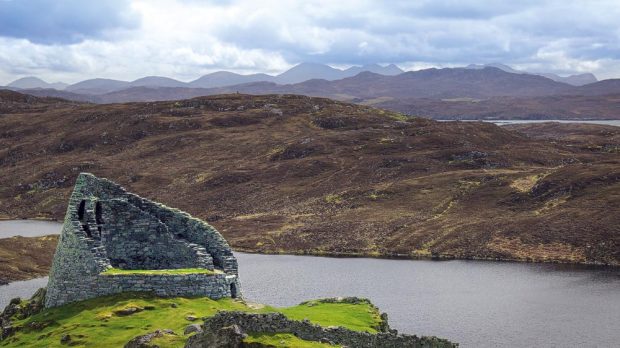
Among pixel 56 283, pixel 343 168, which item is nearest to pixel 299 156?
pixel 343 168

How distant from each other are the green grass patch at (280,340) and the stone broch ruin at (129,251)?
8803mm

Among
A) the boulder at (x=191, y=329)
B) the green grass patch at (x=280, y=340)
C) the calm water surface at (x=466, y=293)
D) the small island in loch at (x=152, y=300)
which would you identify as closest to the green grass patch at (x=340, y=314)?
the small island in loch at (x=152, y=300)

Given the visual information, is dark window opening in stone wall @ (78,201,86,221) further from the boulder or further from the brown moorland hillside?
the brown moorland hillside

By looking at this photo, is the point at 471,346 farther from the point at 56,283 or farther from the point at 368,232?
the point at 368,232

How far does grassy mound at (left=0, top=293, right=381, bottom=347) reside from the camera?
1236 inches

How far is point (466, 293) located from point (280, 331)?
59.8 meters

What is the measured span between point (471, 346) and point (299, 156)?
449 ft

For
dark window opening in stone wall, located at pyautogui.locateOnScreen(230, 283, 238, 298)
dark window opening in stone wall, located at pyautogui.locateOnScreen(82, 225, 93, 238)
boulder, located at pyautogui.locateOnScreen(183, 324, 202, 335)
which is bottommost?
dark window opening in stone wall, located at pyautogui.locateOnScreen(230, 283, 238, 298)

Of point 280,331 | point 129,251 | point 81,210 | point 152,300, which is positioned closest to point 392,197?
point 129,251

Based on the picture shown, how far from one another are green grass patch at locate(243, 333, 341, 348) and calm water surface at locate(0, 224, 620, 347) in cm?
3452

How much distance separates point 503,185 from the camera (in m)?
152

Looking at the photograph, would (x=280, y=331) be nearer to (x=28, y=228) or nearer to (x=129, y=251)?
(x=129, y=251)

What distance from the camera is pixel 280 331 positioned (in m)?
28.7

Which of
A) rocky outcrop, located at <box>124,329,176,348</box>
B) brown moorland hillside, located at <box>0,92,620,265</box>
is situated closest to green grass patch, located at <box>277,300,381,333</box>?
rocky outcrop, located at <box>124,329,176,348</box>
